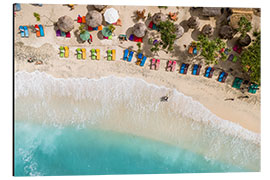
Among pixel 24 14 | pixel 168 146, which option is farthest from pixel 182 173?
pixel 24 14

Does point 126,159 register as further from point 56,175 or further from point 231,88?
point 231,88

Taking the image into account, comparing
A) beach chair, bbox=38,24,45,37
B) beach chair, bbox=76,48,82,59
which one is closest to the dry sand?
beach chair, bbox=38,24,45,37

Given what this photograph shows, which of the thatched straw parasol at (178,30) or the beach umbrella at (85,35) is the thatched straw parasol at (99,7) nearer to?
the beach umbrella at (85,35)

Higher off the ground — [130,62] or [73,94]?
[130,62]

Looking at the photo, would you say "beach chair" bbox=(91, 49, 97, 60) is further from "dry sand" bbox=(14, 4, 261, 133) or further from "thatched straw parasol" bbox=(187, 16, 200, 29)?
"thatched straw parasol" bbox=(187, 16, 200, 29)

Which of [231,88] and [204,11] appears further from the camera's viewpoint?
[231,88]

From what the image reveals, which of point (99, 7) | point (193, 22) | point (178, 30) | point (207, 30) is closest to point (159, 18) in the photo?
point (178, 30)

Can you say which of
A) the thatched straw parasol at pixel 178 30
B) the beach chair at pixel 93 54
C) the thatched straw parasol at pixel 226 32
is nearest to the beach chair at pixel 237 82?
the thatched straw parasol at pixel 226 32
